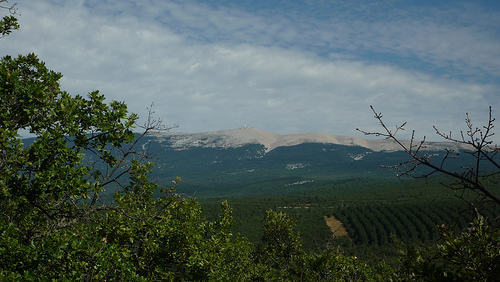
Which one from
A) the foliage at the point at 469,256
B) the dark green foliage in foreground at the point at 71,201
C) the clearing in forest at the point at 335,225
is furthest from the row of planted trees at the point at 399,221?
the foliage at the point at 469,256

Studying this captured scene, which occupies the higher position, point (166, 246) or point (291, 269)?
point (166, 246)

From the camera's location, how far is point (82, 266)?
7.03 m

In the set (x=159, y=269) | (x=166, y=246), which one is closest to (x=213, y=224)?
(x=166, y=246)

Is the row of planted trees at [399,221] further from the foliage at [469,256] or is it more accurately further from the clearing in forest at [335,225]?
the foliage at [469,256]

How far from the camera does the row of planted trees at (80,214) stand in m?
6.35

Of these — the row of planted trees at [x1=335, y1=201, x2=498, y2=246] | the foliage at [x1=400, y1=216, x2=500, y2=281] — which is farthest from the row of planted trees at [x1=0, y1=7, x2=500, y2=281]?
the row of planted trees at [x1=335, y1=201, x2=498, y2=246]

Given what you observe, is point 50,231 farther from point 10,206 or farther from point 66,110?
point 66,110

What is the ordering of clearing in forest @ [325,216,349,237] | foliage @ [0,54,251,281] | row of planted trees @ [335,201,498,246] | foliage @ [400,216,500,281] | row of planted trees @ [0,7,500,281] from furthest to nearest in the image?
clearing in forest @ [325,216,349,237] → row of planted trees @ [335,201,498,246] → foliage @ [0,54,251,281] → row of planted trees @ [0,7,500,281] → foliage @ [400,216,500,281]

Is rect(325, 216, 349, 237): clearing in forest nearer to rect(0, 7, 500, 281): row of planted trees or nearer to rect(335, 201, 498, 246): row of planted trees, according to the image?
rect(335, 201, 498, 246): row of planted trees

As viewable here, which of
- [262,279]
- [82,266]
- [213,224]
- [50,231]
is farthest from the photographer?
[262,279]

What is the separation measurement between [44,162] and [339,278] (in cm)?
1802

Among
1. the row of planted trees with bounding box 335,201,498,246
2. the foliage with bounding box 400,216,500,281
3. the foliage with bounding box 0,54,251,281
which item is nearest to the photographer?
the foliage with bounding box 400,216,500,281

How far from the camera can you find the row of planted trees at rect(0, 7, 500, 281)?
20.8ft

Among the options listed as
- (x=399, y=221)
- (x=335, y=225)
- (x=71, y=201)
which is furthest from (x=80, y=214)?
(x=399, y=221)
